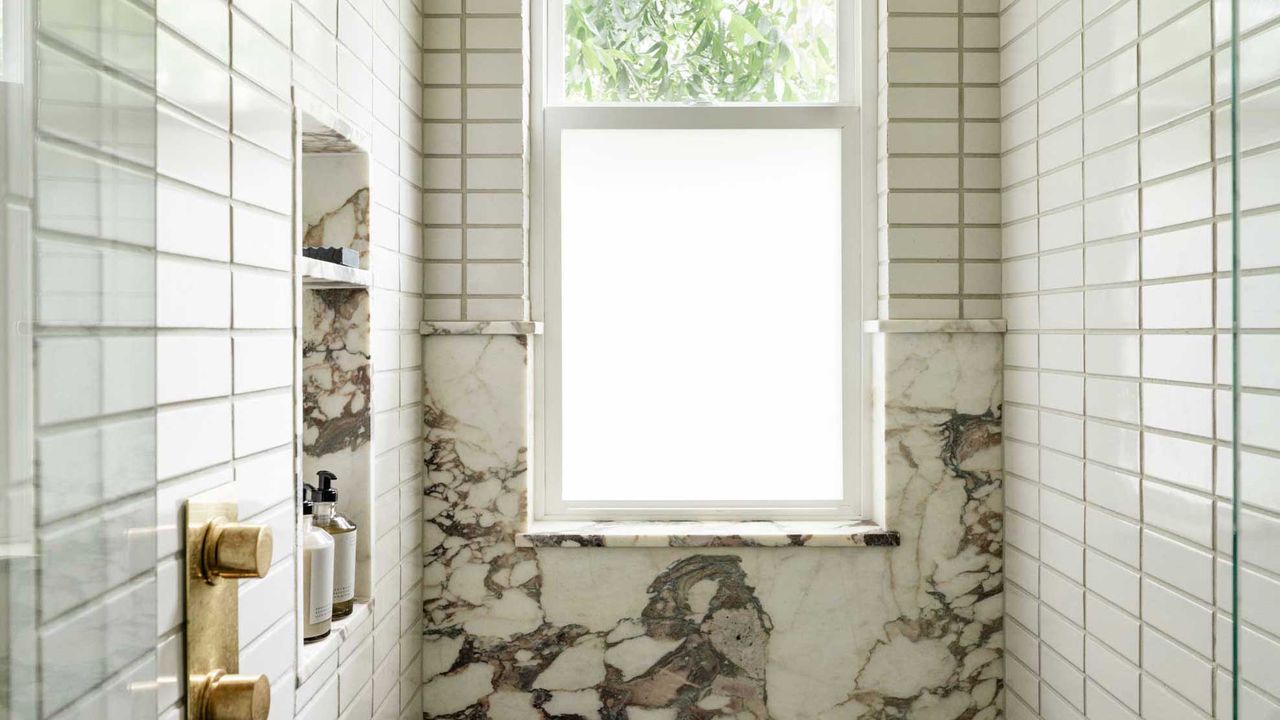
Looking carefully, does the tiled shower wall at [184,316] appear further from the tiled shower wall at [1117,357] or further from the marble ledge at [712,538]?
the tiled shower wall at [1117,357]

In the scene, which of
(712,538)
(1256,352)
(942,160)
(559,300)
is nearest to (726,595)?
(712,538)

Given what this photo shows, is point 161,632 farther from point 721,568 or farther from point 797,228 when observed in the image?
point 797,228

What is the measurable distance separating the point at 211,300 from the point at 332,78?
0.48 meters

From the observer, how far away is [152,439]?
36 cm

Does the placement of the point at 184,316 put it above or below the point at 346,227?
below

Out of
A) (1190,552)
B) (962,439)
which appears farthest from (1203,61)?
(962,439)

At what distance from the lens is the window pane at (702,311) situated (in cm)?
182

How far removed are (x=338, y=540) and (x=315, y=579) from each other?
93 mm

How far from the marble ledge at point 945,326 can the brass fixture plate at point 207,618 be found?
1344 mm

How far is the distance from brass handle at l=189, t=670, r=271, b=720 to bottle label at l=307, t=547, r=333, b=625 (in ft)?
1.73

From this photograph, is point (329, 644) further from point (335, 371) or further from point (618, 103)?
point (618, 103)

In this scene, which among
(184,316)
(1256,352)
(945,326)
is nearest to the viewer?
(1256,352)

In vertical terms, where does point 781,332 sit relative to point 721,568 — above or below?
above

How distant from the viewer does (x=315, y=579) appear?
1.12 meters
